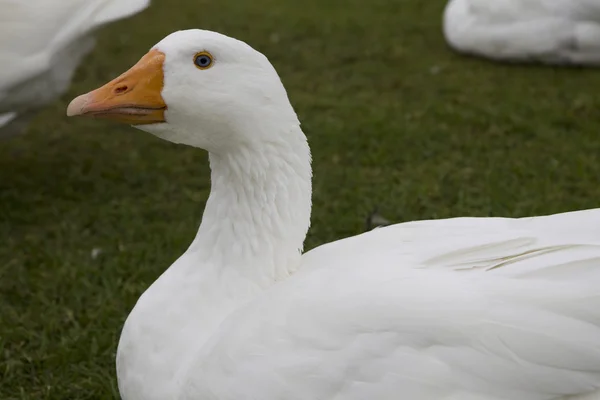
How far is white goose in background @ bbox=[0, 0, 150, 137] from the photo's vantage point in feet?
11.8

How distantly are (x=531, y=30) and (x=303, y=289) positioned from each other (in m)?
4.61

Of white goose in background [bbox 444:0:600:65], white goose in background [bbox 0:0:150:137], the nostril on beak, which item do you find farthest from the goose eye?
white goose in background [bbox 444:0:600:65]

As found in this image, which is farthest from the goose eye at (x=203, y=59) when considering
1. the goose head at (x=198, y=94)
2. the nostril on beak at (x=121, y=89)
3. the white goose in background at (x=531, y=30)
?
the white goose in background at (x=531, y=30)

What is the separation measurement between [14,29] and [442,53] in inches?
151

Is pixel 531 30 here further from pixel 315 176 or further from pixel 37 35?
pixel 37 35

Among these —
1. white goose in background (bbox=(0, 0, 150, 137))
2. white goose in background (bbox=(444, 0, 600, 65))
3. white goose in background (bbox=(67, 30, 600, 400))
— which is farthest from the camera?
white goose in background (bbox=(444, 0, 600, 65))

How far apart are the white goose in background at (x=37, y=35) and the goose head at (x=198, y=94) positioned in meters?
1.69

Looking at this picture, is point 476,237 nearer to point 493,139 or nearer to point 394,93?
point 493,139

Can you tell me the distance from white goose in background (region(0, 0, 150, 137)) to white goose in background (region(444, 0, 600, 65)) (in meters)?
3.33

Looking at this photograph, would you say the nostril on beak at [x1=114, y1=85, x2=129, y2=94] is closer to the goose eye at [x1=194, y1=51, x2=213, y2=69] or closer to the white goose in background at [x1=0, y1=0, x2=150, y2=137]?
the goose eye at [x1=194, y1=51, x2=213, y2=69]

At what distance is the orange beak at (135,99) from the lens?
199cm

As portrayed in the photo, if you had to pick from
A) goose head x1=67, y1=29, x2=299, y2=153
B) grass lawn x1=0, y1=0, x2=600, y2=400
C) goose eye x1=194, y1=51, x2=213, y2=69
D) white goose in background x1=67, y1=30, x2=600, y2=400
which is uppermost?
goose eye x1=194, y1=51, x2=213, y2=69

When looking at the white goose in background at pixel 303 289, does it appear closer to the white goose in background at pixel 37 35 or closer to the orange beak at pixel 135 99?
the orange beak at pixel 135 99

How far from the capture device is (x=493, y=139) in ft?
15.5
